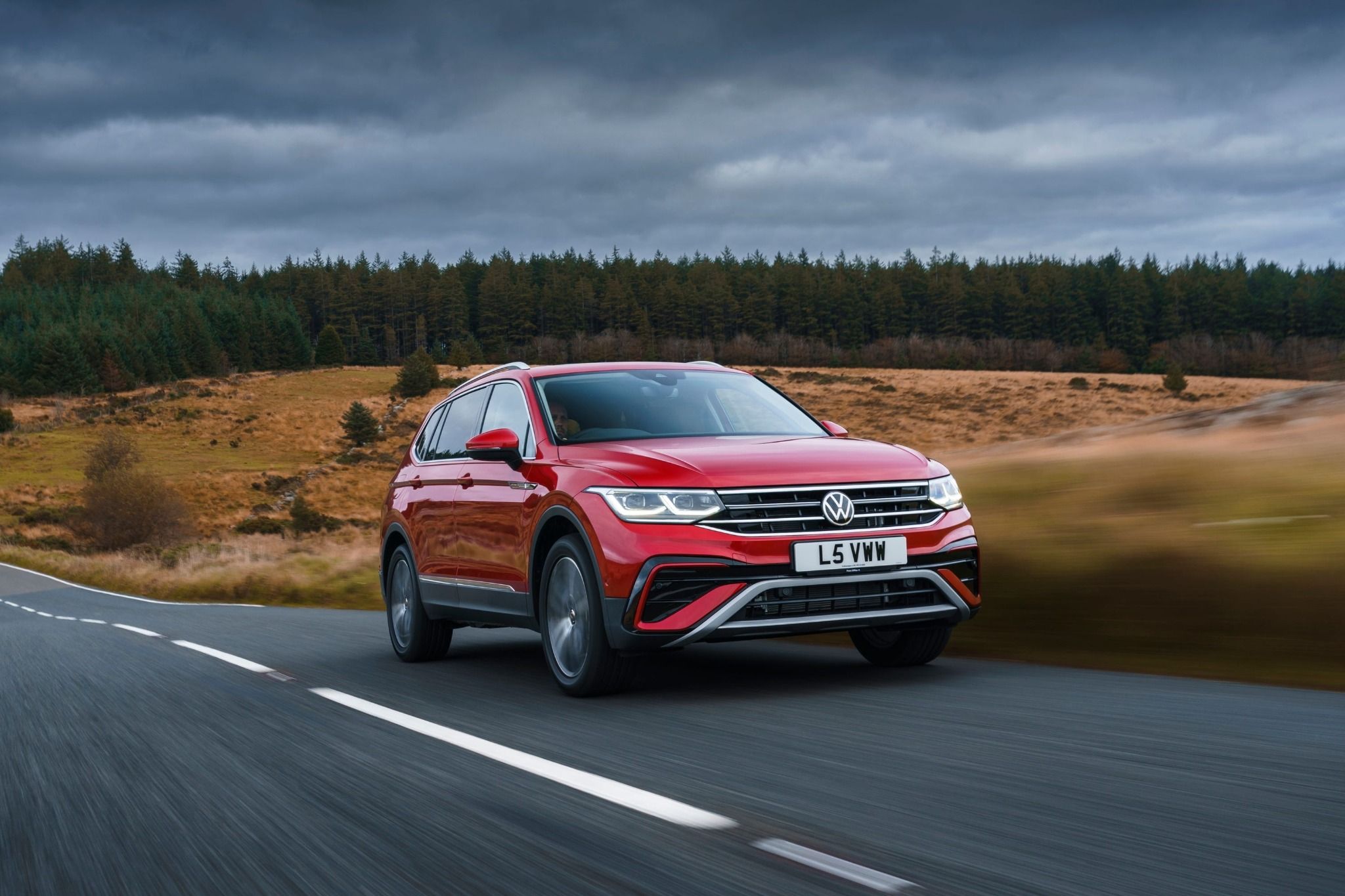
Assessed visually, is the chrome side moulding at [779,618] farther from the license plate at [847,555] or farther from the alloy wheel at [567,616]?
the alloy wheel at [567,616]

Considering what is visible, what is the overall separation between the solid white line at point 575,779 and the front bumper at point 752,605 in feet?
3.17

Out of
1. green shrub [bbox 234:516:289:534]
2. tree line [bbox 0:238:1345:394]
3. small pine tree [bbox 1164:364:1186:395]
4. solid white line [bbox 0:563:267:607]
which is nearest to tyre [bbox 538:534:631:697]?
solid white line [bbox 0:563:267:607]

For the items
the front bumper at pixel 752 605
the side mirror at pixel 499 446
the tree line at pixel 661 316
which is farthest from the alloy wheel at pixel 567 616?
the tree line at pixel 661 316

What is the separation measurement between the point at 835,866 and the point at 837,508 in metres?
3.11

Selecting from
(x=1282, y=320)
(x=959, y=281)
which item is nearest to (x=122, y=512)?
(x=1282, y=320)

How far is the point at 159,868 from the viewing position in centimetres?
379

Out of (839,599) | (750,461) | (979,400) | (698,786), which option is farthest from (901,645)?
(979,400)

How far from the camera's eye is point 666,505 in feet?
20.8

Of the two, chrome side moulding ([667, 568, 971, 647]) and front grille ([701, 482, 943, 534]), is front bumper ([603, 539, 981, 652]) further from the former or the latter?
front grille ([701, 482, 943, 534])

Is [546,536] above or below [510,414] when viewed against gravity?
below

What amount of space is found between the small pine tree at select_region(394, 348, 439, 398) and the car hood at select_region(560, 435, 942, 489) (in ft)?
313

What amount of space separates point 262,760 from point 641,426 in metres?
2.95

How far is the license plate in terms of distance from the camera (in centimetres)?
627

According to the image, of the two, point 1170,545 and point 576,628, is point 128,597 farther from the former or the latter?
point 1170,545
